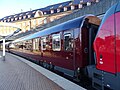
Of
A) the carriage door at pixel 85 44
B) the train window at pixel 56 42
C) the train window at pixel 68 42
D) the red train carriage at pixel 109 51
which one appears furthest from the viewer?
the train window at pixel 56 42

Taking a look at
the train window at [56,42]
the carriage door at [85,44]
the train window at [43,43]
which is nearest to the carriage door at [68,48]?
the train window at [56,42]

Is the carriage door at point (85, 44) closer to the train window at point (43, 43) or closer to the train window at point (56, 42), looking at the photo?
the train window at point (56, 42)

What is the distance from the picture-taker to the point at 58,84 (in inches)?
379

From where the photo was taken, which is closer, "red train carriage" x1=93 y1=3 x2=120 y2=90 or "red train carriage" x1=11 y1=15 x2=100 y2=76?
"red train carriage" x1=93 y1=3 x2=120 y2=90

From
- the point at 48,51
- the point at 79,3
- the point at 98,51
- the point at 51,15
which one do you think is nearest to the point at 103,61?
the point at 98,51

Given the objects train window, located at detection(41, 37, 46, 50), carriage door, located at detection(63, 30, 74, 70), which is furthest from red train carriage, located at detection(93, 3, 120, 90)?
train window, located at detection(41, 37, 46, 50)

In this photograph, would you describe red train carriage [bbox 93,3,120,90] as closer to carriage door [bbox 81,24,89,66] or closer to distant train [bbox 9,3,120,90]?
distant train [bbox 9,3,120,90]

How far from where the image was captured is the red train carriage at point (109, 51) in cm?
688

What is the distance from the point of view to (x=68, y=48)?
12.3m

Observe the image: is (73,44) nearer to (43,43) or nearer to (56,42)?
(56,42)

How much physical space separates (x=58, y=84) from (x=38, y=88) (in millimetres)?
830

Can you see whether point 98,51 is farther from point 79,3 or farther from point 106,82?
point 79,3

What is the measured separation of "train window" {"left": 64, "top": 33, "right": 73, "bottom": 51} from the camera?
11.9m

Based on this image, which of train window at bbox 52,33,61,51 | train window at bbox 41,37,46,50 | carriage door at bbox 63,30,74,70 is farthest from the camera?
train window at bbox 41,37,46,50
